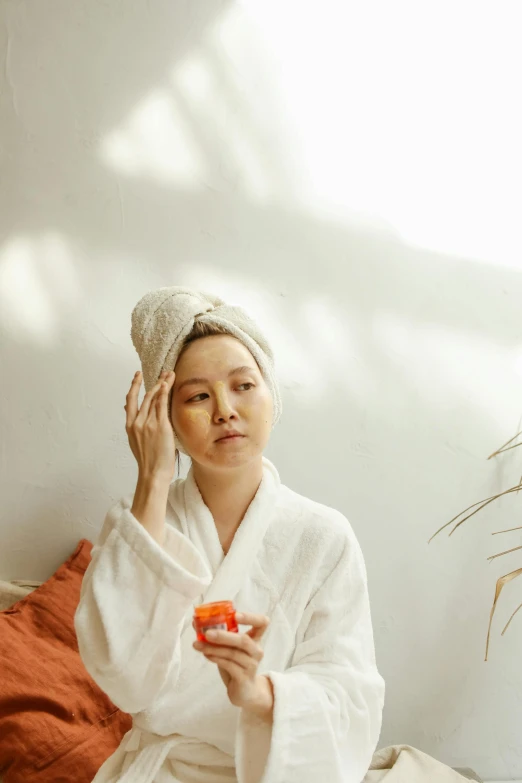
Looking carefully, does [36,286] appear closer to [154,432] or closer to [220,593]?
[154,432]

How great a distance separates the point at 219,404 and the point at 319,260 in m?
0.77

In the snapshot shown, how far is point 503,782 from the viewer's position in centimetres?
205

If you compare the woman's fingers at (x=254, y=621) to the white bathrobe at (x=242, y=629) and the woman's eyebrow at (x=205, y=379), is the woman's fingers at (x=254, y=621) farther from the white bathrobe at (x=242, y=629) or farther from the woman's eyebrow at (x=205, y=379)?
Answer: the woman's eyebrow at (x=205, y=379)

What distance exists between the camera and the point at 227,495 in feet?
4.52

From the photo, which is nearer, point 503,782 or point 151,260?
point 151,260

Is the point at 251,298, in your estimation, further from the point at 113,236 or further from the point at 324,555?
the point at 324,555

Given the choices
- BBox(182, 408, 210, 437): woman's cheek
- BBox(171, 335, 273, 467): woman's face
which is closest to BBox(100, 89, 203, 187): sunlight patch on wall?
BBox(171, 335, 273, 467): woman's face

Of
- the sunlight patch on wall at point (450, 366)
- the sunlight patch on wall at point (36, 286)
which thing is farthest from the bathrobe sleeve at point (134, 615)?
the sunlight patch on wall at point (450, 366)

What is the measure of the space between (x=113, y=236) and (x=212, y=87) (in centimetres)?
46

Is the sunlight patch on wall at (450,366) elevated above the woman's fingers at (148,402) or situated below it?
above

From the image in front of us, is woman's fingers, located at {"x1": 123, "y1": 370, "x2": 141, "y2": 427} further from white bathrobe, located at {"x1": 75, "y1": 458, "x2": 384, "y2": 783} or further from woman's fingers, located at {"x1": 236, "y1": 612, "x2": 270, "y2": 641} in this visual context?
woman's fingers, located at {"x1": 236, "y1": 612, "x2": 270, "y2": 641}

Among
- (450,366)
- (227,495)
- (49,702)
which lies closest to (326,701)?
(227,495)

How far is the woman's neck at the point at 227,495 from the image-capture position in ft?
4.50


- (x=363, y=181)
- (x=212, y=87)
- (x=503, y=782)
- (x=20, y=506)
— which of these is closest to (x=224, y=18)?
(x=212, y=87)
